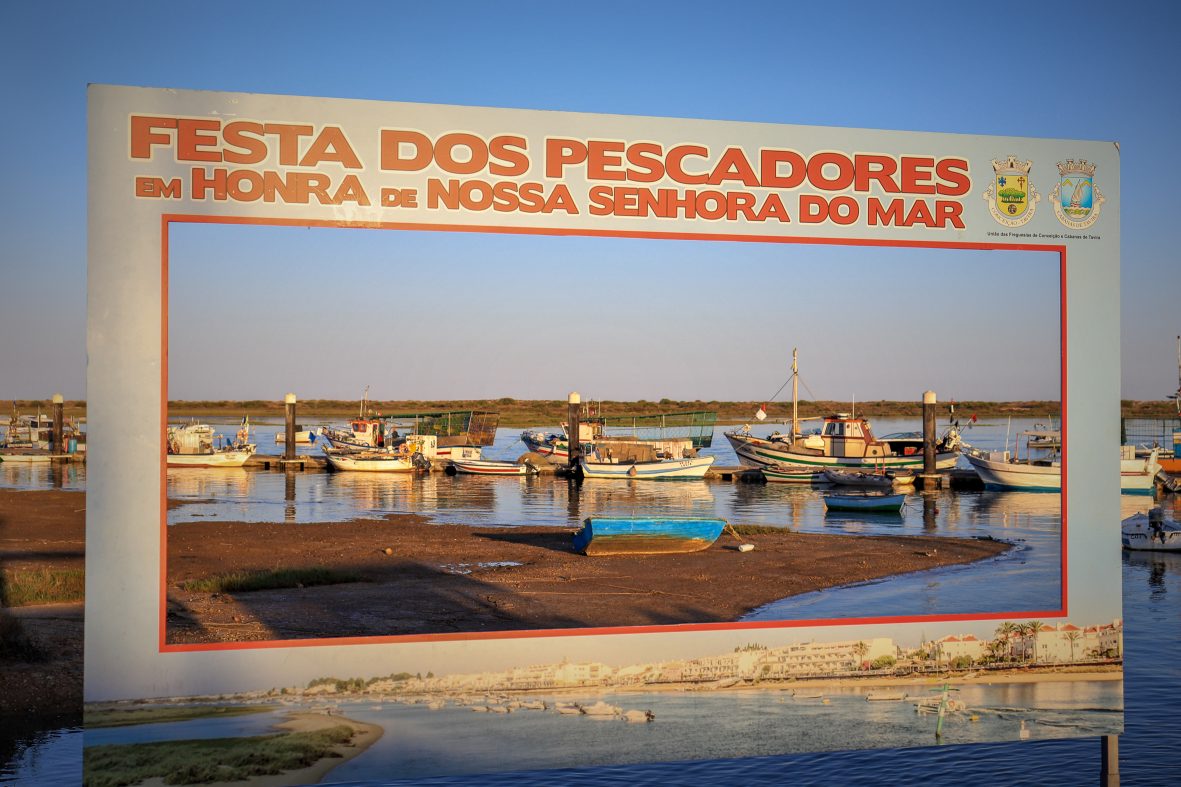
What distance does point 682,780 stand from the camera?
995 cm

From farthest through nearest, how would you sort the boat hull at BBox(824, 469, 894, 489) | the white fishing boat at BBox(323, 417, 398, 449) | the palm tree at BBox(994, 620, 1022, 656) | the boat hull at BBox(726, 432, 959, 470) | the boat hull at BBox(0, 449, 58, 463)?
1. the white fishing boat at BBox(323, 417, 398, 449)
2. the boat hull at BBox(0, 449, 58, 463)
3. the boat hull at BBox(726, 432, 959, 470)
4. the boat hull at BBox(824, 469, 894, 489)
5. the palm tree at BBox(994, 620, 1022, 656)

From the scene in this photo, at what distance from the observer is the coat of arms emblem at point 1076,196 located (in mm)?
7855

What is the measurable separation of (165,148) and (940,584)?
497 inches

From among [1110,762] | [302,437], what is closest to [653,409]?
[302,437]

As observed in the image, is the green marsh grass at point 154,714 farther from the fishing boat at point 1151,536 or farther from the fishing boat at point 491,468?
the fishing boat at point 491,468

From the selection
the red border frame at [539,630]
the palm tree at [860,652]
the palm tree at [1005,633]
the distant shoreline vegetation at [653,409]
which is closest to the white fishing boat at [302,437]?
the distant shoreline vegetation at [653,409]

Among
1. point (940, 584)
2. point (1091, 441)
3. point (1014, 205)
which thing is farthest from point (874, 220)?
point (940, 584)

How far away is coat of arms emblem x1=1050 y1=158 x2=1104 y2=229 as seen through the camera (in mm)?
7855

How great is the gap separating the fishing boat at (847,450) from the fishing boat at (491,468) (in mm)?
8299

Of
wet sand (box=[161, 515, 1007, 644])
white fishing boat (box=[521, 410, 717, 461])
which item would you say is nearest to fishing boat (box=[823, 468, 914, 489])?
white fishing boat (box=[521, 410, 717, 461])

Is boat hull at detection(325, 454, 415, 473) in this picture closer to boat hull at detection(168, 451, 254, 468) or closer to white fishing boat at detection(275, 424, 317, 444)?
boat hull at detection(168, 451, 254, 468)

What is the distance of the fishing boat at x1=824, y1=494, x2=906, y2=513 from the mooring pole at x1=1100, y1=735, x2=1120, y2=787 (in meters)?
20.7

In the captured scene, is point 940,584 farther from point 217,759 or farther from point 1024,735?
point 217,759

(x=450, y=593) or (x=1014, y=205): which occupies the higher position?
(x=1014, y=205)
